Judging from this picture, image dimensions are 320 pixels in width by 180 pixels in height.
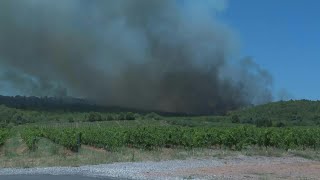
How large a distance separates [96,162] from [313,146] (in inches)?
1223

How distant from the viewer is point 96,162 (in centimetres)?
3669

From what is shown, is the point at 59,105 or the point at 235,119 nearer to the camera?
the point at 235,119

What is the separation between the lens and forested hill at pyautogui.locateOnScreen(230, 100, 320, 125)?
116 meters

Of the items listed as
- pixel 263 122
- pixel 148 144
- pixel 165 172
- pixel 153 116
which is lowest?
pixel 165 172

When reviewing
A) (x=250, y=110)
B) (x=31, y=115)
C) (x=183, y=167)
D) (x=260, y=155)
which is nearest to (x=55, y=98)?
(x=31, y=115)

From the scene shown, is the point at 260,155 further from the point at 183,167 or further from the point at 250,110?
the point at 250,110

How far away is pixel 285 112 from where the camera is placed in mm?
125062

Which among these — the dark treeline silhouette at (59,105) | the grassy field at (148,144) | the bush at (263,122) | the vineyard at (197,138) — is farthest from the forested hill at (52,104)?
the vineyard at (197,138)

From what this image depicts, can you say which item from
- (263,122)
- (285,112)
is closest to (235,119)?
(263,122)

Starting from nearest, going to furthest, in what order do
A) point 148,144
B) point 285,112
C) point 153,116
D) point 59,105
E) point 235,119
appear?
point 148,144
point 235,119
point 285,112
point 153,116
point 59,105

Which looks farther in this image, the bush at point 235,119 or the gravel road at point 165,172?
the bush at point 235,119

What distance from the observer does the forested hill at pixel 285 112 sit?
116 m

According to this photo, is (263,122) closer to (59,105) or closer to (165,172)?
(59,105)

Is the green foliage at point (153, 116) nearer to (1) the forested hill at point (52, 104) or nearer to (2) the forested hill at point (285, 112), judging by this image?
(1) the forested hill at point (52, 104)
